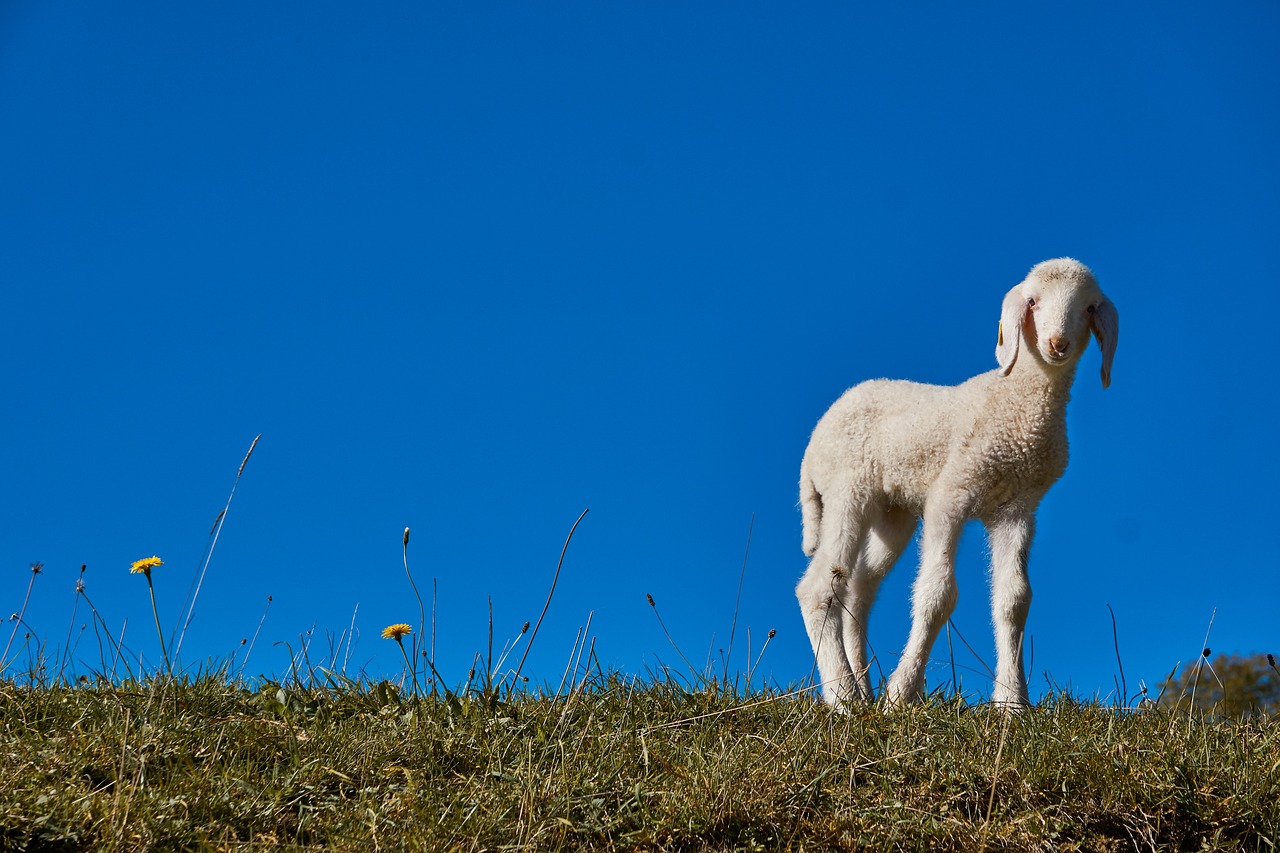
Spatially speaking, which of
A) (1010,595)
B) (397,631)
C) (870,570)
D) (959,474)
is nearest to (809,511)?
(870,570)

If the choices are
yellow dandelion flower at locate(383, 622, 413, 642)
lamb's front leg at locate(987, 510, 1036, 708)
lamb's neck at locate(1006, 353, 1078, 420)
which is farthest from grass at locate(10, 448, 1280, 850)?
lamb's neck at locate(1006, 353, 1078, 420)

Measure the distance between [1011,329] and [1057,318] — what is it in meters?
0.30

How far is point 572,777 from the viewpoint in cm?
360

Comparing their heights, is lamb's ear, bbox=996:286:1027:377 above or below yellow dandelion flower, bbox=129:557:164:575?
above

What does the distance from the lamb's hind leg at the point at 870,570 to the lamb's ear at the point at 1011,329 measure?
1284 mm

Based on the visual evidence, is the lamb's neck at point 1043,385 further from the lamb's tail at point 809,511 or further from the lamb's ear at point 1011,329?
the lamb's tail at point 809,511

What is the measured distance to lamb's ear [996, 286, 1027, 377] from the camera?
6880mm

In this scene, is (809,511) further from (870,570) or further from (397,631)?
(397,631)

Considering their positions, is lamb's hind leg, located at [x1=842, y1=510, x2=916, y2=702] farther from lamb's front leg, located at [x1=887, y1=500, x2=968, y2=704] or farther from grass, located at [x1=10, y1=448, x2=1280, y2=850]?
grass, located at [x1=10, y1=448, x2=1280, y2=850]

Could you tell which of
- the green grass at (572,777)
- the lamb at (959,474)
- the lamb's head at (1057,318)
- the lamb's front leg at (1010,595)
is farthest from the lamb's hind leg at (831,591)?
the green grass at (572,777)

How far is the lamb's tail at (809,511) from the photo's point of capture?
7.83m

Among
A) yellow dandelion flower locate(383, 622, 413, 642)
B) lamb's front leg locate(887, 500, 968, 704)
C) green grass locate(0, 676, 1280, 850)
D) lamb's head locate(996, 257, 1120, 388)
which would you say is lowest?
green grass locate(0, 676, 1280, 850)

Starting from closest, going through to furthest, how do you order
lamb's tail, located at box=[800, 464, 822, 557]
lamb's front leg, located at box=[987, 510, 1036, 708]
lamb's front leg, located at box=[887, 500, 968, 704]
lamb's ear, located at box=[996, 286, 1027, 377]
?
lamb's front leg, located at box=[987, 510, 1036, 708], lamb's front leg, located at box=[887, 500, 968, 704], lamb's ear, located at box=[996, 286, 1027, 377], lamb's tail, located at box=[800, 464, 822, 557]

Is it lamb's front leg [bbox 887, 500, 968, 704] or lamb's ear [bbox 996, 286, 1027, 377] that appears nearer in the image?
lamb's front leg [bbox 887, 500, 968, 704]
